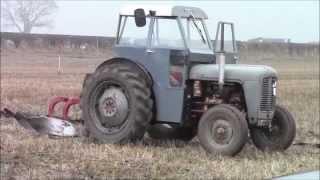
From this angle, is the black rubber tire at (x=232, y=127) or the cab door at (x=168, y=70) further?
the cab door at (x=168, y=70)

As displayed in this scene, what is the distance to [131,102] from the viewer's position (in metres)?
10.8

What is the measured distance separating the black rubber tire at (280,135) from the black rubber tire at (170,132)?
3.55ft

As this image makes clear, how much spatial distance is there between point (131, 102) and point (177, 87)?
714 mm

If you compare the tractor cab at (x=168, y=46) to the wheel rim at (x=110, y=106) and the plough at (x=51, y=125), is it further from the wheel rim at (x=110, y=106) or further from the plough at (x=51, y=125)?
the plough at (x=51, y=125)

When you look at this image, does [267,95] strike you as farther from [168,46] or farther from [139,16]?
[139,16]

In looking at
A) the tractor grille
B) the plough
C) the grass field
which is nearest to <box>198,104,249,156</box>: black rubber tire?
the grass field

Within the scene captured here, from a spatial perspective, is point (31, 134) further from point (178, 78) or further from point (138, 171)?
point (138, 171)

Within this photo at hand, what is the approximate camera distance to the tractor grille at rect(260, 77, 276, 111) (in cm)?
1037

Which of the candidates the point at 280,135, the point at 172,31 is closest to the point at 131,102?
the point at 172,31

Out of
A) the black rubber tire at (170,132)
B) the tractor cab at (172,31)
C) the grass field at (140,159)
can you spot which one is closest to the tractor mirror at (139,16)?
the tractor cab at (172,31)

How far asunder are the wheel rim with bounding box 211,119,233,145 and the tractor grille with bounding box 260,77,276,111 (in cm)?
58

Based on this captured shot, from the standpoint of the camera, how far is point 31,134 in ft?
37.6

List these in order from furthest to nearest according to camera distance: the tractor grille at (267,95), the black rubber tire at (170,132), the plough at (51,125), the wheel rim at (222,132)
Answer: the black rubber tire at (170,132)
the plough at (51,125)
the tractor grille at (267,95)
the wheel rim at (222,132)

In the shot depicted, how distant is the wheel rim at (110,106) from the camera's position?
36.1 ft
